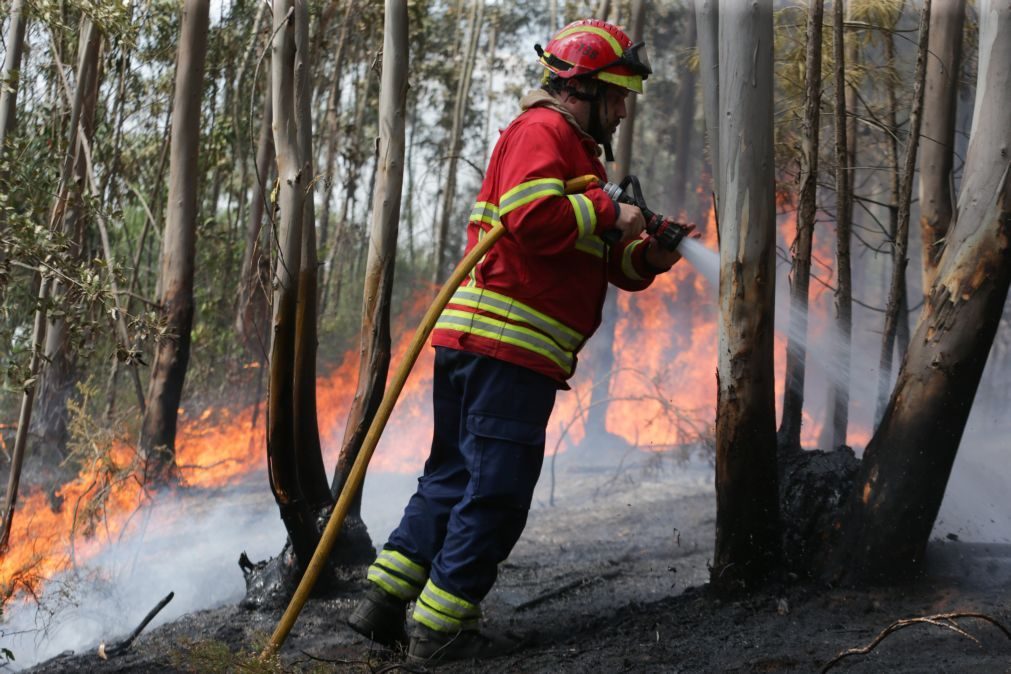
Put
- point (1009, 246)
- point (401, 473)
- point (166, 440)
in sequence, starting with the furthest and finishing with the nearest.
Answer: point (401, 473) < point (166, 440) < point (1009, 246)

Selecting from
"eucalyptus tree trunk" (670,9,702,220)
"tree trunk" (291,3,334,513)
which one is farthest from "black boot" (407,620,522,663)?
"eucalyptus tree trunk" (670,9,702,220)

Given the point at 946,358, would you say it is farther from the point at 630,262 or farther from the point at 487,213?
the point at 487,213

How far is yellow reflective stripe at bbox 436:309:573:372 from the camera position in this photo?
129 inches

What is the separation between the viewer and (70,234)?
18.4 ft

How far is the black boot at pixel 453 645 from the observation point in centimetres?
330

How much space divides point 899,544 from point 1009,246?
3.69ft

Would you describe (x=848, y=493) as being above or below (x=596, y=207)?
below

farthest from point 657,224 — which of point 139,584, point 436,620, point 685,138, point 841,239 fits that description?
point 685,138

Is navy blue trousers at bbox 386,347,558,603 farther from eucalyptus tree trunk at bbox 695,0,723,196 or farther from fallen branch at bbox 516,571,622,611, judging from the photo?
eucalyptus tree trunk at bbox 695,0,723,196

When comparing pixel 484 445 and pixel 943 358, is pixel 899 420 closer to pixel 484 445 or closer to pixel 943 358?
pixel 943 358

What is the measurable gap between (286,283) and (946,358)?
8.36ft

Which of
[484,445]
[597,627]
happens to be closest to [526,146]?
[484,445]

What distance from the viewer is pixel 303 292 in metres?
4.28

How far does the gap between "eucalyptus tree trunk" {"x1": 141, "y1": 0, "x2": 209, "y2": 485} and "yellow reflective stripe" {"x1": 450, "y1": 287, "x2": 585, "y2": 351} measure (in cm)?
300
